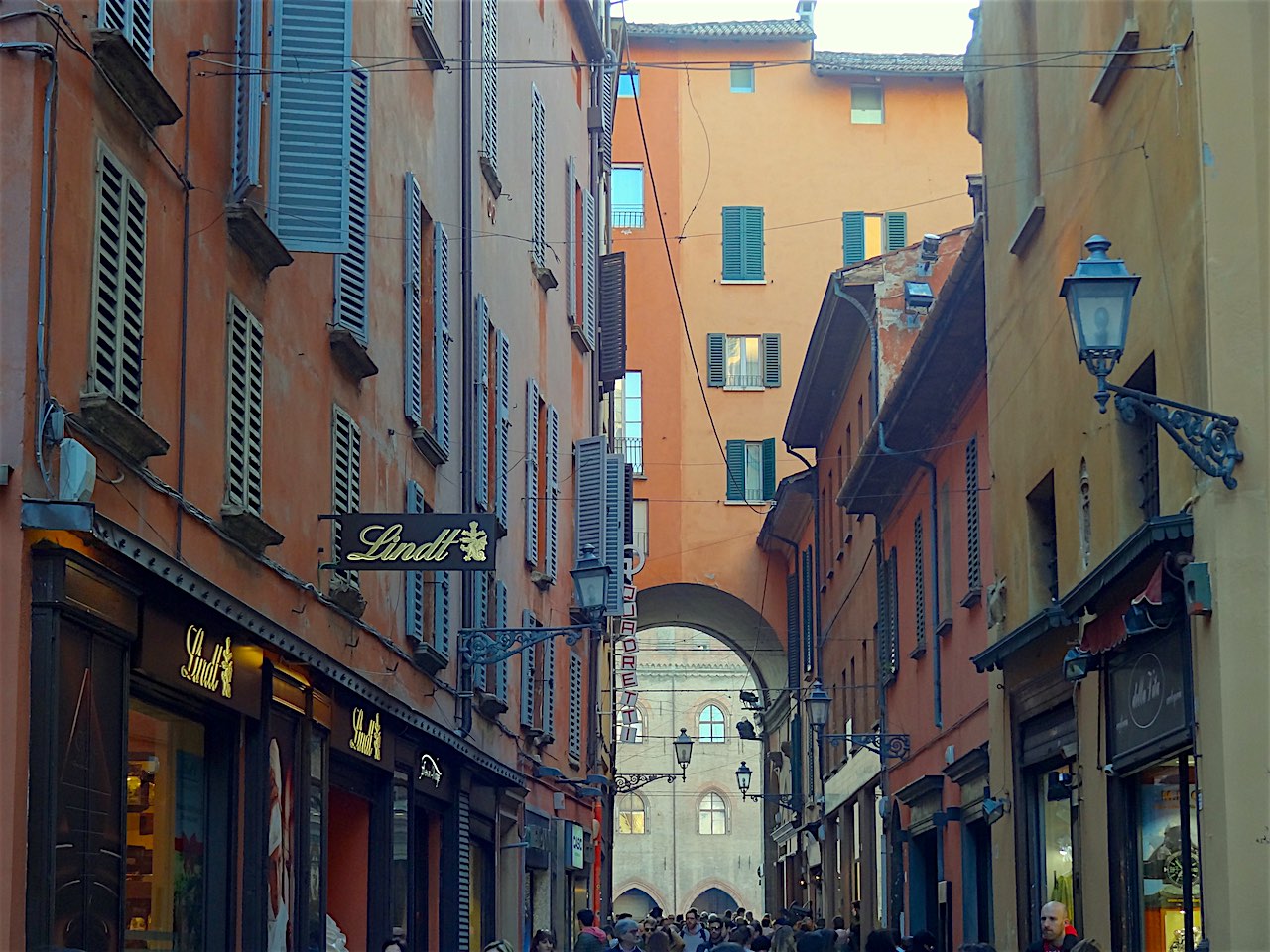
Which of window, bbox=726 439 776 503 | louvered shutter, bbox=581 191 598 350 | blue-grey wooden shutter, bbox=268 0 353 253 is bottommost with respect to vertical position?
blue-grey wooden shutter, bbox=268 0 353 253

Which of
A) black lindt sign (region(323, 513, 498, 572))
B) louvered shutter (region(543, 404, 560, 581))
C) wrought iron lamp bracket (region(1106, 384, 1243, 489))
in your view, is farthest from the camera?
louvered shutter (region(543, 404, 560, 581))

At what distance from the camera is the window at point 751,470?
45.8 meters

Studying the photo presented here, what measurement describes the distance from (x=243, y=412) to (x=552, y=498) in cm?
1651

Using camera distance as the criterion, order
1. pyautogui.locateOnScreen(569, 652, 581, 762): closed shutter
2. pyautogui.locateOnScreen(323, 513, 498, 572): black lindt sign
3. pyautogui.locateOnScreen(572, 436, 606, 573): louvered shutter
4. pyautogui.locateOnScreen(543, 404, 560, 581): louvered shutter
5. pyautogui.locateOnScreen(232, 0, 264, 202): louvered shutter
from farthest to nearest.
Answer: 1. pyautogui.locateOnScreen(569, 652, 581, 762): closed shutter
2. pyautogui.locateOnScreen(572, 436, 606, 573): louvered shutter
3. pyautogui.locateOnScreen(543, 404, 560, 581): louvered shutter
4. pyautogui.locateOnScreen(323, 513, 498, 572): black lindt sign
5. pyautogui.locateOnScreen(232, 0, 264, 202): louvered shutter

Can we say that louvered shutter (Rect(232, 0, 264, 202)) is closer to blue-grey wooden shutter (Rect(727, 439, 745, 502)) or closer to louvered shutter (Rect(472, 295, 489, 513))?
louvered shutter (Rect(472, 295, 489, 513))

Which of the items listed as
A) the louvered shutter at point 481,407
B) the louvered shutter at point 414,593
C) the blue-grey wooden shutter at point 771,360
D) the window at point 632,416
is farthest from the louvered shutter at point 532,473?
the blue-grey wooden shutter at point 771,360

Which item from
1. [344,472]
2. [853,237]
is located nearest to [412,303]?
[344,472]

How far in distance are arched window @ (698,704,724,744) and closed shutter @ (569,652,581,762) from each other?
151 ft

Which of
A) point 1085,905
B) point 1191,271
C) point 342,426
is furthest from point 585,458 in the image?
point 1191,271

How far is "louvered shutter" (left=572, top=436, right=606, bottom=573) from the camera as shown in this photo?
29469mm

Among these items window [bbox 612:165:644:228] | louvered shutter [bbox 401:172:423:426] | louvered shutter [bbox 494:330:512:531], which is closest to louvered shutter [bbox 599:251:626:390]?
window [bbox 612:165:644:228]

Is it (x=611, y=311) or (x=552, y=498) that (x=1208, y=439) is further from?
(x=611, y=311)

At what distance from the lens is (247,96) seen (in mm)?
12609

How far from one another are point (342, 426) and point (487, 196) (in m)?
8.20
